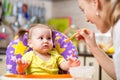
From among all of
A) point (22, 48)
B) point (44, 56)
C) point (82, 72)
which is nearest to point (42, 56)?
point (44, 56)

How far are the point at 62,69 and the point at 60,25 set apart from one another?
5.86 ft

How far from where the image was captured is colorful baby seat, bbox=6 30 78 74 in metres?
1.52

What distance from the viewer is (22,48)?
156 centimetres

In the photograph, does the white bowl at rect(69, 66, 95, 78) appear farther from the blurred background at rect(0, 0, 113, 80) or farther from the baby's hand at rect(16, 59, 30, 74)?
the blurred background at rect(0, 0, 113, 80)

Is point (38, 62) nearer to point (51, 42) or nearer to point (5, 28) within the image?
point (51, 42)

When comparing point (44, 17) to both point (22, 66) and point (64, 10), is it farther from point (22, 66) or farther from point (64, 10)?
point (22, 66)

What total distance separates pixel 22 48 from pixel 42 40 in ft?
0.50

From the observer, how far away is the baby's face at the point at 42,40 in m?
1.46

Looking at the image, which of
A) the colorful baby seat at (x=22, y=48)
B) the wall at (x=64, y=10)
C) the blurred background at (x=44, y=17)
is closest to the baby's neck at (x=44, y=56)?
the colorful baby seat at (x=22, y=48)

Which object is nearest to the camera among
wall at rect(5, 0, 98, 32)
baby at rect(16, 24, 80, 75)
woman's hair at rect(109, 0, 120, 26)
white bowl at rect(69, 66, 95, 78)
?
woman's hair at rect(109, 0, 120, 26)

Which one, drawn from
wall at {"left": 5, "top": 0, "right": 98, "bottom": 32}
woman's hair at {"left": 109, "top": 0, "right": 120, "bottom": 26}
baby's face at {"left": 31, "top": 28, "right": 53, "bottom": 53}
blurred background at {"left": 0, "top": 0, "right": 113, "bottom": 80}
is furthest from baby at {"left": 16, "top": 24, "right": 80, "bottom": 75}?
wall at {"left": 5, "top": 0, "right": 98, "bottom": 32}

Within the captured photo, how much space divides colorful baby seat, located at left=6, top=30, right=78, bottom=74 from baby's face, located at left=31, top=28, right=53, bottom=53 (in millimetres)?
89

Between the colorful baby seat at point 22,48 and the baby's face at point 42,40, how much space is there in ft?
0.29

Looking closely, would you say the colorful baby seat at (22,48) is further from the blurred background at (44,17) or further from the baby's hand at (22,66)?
the blurred background at (44,17)
